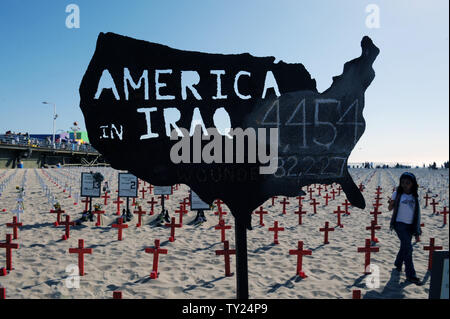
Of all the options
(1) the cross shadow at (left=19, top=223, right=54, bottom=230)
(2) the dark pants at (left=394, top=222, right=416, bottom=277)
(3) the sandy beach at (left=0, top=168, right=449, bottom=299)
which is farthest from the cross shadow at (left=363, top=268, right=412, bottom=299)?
(1) the cross shadow at (left=19, top=223, right=54, bottom=230)

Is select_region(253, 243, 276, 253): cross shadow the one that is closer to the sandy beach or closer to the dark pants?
the sandy beach

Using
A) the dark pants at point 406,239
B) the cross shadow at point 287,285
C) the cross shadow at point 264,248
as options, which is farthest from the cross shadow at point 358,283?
the cross shadow at point 264,248

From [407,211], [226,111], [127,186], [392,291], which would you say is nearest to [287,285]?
[392,291]

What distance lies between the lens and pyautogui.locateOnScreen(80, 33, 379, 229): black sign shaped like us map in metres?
4.11

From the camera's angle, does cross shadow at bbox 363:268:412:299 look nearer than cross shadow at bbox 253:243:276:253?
Yes

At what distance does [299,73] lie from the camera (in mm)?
4172

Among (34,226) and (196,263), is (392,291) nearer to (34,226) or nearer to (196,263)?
(196,263)

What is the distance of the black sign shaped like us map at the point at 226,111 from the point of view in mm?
4113

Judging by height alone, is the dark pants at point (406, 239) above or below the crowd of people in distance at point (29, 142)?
below

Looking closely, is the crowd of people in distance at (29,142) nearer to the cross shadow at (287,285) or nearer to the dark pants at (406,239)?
the cross shadow at (287,285)

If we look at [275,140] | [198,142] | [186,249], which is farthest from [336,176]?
[186,249]

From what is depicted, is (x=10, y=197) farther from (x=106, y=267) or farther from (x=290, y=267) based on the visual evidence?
(x=290, y=267)

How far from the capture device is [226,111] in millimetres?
4156

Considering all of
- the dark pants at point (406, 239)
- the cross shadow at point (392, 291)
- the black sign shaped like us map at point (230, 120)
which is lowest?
the cross shadow at point (392, 291)
